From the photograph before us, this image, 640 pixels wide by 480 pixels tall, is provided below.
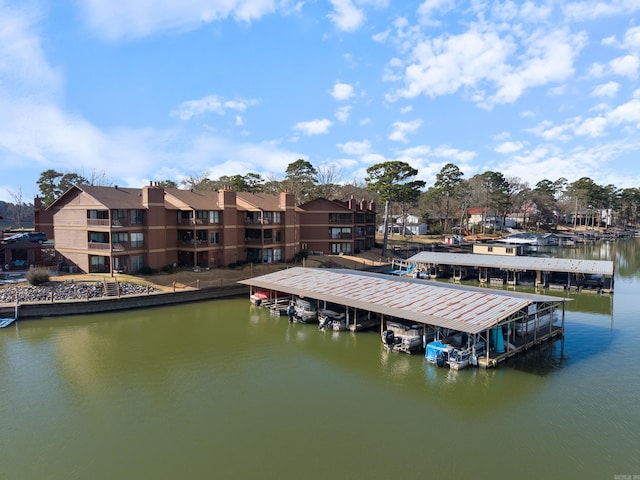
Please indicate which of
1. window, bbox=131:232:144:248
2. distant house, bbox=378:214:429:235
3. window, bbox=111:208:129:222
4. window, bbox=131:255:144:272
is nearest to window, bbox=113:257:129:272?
window, bbox=131:255:144:272

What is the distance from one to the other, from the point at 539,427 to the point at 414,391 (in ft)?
18.2

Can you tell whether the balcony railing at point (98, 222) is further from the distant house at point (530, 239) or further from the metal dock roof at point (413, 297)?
the distant house at point (530, 239)

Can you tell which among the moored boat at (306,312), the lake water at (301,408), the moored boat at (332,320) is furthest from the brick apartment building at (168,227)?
the moored boat at (332,320)

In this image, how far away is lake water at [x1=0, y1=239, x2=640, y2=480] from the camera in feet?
48.7

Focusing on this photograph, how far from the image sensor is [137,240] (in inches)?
1642

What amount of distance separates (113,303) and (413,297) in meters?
25.0

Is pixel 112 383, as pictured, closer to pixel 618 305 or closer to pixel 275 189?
pixel 618 305

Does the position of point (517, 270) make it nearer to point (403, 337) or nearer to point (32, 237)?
point (403, 337)

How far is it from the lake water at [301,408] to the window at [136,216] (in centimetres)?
1402

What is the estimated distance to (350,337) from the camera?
29062mm

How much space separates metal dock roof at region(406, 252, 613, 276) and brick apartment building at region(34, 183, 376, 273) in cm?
1769

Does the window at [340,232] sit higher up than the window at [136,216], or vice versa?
the window at [136,216]

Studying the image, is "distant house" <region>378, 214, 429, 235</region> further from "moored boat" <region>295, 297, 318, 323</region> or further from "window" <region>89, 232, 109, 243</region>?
"window" <region>89, 232, 109, 243</region>

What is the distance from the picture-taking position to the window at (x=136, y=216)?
136ft
